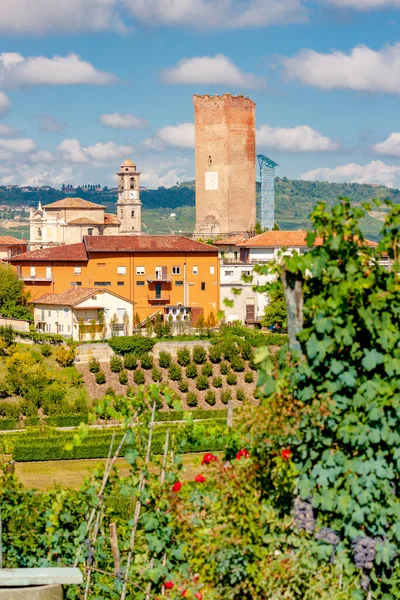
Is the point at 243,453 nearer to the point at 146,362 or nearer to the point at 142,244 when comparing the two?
the point at 146,362

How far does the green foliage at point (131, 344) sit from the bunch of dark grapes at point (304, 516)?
36.1 meters

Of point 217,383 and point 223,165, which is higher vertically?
point 223,165

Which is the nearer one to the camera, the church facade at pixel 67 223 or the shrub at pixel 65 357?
the shrub at pixel 65 357

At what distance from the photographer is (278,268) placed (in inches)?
290

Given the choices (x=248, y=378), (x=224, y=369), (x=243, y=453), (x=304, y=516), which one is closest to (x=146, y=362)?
(x=224, y=369)

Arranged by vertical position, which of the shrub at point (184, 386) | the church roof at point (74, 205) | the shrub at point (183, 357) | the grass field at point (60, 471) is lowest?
the grass field at point (60, 471)

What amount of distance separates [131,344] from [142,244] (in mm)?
10717

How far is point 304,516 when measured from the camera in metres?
7.57

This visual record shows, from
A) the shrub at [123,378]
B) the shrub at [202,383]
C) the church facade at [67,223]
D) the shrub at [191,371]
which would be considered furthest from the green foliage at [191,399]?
the church facade at [67,223]

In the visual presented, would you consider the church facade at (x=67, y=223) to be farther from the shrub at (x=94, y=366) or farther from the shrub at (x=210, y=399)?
the shrub at (x=210, y=399)

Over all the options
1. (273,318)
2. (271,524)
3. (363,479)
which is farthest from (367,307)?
(273,318)

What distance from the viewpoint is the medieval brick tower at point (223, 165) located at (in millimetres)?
74188

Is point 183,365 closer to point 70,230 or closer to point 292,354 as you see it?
point 70,230

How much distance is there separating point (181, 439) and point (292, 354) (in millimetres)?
2272
